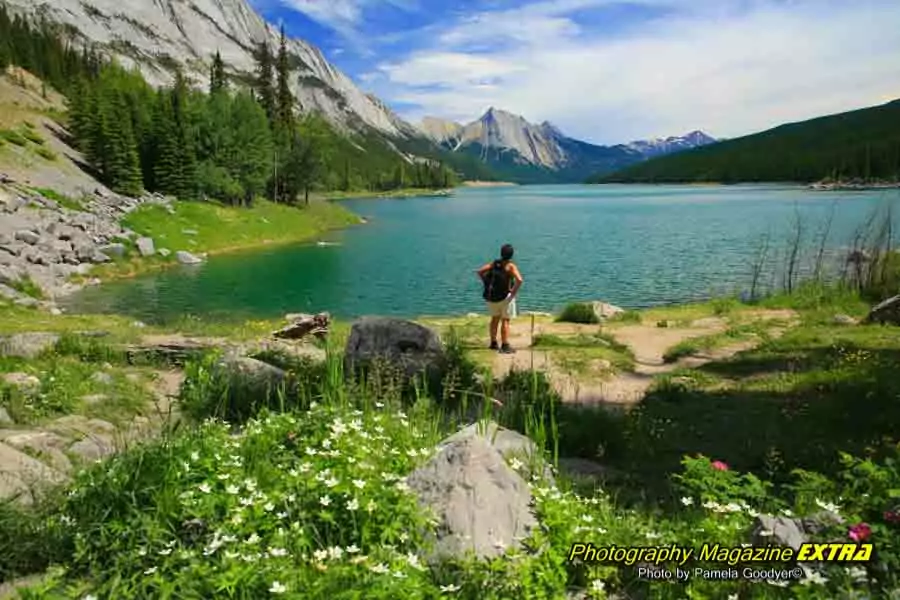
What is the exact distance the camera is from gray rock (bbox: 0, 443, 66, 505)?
18.3 feet

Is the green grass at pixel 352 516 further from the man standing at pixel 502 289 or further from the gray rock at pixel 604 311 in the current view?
the gray rock at pixel 604 311

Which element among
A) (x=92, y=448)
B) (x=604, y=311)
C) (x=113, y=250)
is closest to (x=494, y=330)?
(x=604, y=311)

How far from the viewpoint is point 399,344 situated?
12.2 metres

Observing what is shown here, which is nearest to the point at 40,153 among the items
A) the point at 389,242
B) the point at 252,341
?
the point at 389,242

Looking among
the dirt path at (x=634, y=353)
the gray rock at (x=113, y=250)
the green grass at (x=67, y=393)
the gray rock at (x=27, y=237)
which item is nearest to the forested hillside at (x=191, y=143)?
the gray rock at (x=113, y=250)

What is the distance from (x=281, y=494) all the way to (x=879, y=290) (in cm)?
2527

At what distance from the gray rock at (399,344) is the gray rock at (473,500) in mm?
6565

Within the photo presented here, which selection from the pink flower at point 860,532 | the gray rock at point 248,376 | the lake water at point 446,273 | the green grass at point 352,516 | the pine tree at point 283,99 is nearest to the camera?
the green grass at point 352,516

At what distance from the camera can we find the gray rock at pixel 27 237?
3662 cm

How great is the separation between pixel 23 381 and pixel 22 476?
5.00m

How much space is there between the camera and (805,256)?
1608 inches

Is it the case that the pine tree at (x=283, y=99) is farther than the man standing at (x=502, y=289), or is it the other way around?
the pine tree at (x=283, y=99)

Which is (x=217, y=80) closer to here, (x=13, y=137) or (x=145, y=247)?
(x=13, y=137)

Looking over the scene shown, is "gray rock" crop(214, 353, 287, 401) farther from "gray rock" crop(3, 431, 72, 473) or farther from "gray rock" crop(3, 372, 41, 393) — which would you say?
"gray rock" crop(3, 372, 41, 393)
